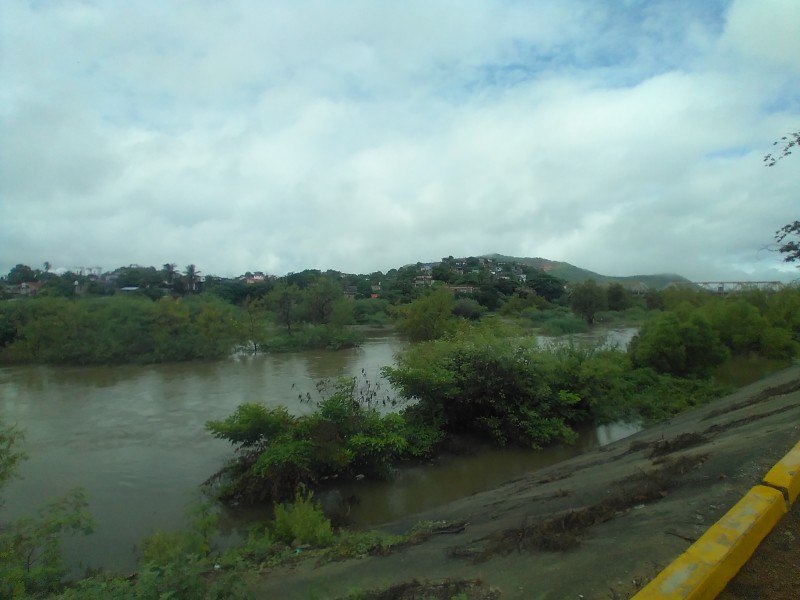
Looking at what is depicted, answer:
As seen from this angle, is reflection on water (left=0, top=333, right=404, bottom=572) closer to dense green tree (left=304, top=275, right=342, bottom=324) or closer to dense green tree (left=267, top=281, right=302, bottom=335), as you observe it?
dense green tree (left=267, top=281, right=302, bottom=335)

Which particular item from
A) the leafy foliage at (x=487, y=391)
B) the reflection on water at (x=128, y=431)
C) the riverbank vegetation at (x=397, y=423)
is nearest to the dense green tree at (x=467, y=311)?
the reflection on water at (x=128, y=431)

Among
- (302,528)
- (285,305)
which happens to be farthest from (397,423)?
(285,305)

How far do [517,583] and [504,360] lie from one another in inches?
409

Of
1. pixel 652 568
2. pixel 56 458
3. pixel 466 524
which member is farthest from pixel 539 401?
pixel 56 458

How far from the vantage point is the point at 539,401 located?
1521 centimetres

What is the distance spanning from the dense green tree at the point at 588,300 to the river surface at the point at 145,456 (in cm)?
3026

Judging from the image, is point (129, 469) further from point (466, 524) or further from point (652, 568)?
point (652, 568)

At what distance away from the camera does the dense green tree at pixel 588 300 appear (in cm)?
4941

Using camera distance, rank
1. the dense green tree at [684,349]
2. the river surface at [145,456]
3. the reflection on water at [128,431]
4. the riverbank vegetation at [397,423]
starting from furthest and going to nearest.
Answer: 1. the dense green tree at [684,349]
2. the reflection on water at [128,431]
3. the river surface at [145,456]
4. the riverbank vegetation at [397,423]

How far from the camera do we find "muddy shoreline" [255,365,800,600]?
4.04 meters

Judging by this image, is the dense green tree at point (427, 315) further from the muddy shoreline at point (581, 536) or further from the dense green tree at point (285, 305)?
the muddy shoreline at point (581, 536)

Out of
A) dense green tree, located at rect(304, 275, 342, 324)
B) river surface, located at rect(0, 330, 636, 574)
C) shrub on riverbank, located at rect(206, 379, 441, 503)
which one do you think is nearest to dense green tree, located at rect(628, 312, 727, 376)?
river surface, located at rect(0, 330, 636, 574)

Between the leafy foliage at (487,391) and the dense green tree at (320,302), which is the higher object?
the dense green tree at (320,302)

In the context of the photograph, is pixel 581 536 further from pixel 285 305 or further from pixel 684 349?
pixel 285 305
